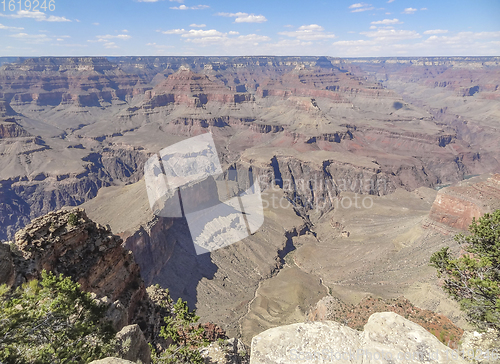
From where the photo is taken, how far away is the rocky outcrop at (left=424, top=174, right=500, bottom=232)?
4700 cm

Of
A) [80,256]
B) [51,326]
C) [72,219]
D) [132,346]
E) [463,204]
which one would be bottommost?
[463,204]

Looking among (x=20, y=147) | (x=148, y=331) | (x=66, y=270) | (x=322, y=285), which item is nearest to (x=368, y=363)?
(x=148, y=331)

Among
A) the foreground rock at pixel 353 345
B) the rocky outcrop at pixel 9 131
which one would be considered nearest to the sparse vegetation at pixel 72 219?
the foreground rock at pixel 353 345

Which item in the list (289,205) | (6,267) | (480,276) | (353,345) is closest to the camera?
(353,345)

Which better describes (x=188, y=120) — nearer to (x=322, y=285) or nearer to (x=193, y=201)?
(x=193, y=201)

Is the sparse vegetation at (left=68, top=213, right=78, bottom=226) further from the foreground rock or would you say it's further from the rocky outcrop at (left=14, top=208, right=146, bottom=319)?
the foreground rock

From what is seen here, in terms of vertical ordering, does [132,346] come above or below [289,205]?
above

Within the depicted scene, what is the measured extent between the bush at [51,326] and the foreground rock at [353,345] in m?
6.98

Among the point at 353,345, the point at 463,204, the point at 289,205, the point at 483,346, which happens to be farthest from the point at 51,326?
the point at 289,205

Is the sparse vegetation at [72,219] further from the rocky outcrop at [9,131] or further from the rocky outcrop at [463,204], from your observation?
the rocky outcrop at [9,131]

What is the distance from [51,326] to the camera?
10.6 metres

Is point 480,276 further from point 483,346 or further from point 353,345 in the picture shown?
point 353,345

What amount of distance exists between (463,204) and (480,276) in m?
42.4

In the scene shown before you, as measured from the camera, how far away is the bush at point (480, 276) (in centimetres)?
1403
